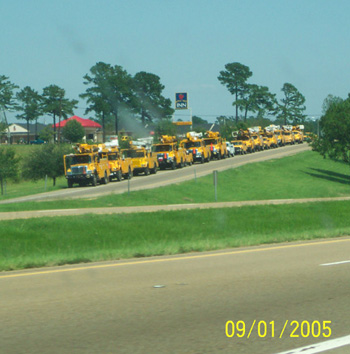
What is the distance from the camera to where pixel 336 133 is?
61.2 metres

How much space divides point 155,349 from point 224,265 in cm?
575

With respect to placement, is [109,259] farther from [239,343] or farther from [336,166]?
[336,166]

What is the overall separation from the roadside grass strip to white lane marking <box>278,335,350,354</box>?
23.0ft

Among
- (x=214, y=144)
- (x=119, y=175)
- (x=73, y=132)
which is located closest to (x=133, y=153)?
(x=119, y=175)

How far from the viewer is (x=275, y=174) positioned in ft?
205

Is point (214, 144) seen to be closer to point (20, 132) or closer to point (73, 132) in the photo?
point (73, 132)

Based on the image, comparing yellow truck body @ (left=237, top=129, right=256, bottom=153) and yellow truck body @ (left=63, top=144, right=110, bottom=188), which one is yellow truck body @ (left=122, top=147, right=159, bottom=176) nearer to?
yellow truck body @ (left=63, top=144, right=110, bottom=188)

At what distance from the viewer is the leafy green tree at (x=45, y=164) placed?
59906 millimetres

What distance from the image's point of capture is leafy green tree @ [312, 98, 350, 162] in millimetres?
60562

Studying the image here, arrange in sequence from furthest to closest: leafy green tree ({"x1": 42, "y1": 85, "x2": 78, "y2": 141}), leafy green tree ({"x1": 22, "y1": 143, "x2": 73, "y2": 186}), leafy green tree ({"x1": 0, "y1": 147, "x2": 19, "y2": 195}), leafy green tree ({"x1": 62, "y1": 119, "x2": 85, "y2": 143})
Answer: leafy green tree ({"x1": 42, "y1": 85, "x2": 78, "y2": 141})
leafy green tree ({"x1": 62, "y1": 119, "x2": 85, "y2": 143})
leafy green tree ({"x1": 22, "y1": 143, "x2": 73, "y2": 186})
leafy green tree ({"x1": 0, "y1": 147, "x2": 19, "y2": 195})

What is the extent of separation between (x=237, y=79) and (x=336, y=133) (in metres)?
72.6

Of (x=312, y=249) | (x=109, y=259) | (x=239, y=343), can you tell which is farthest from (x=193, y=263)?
(x=239, y=343)
